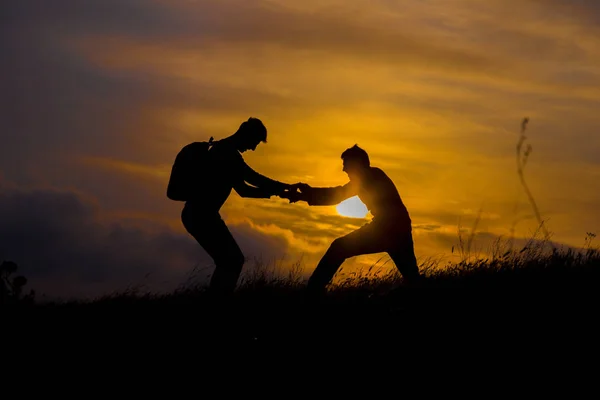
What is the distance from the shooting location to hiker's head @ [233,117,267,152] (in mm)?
11375

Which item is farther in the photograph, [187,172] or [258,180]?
[258,180]

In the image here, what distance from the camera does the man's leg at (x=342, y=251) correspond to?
438 inches

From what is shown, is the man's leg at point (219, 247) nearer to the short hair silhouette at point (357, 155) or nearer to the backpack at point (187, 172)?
the backpack at point (187, 172)

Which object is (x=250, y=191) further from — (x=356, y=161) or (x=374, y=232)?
(x=374, y=232)

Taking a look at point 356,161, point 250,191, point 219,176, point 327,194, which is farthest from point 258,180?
point 356,161

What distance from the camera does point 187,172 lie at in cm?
1102

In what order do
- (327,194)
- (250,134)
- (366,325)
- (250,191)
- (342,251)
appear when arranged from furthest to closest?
(327,194)
(250,191)
(250,134)
(342,251)
(366,325)

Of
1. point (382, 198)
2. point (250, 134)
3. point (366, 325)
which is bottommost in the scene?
point (366, 325)

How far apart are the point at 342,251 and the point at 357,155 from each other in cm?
136

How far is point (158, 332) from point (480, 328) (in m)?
3.88

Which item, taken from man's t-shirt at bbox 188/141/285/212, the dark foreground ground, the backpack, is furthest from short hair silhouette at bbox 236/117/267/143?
the dark foreground ground

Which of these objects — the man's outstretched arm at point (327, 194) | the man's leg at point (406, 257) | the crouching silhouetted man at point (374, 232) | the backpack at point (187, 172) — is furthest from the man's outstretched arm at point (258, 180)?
→ the man's leg at point (406, 257)

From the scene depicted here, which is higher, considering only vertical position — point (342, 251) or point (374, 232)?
point (374, 232)

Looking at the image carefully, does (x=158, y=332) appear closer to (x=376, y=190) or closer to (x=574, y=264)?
(x=376, y=190)
